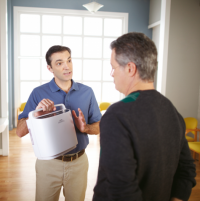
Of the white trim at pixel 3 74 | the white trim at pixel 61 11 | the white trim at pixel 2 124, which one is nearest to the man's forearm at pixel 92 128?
the white trim at pixel 2 124

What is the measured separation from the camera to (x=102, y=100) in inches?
238

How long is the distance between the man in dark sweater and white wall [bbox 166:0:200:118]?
244cm

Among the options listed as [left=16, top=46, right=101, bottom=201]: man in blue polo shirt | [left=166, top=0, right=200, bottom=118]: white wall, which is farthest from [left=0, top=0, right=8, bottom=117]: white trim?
[left=166, top=0, right=200, bottom=118]: white wall

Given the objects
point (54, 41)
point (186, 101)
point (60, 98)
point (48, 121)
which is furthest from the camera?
point (54, 41)

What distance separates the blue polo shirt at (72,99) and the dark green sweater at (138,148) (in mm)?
750

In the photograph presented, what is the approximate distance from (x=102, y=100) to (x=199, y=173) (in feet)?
11.6

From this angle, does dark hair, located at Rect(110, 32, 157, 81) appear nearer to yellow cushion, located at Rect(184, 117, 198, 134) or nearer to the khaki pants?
the khaki pants

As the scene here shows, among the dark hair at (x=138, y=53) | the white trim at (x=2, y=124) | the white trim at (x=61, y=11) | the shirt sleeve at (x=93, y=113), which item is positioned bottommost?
the white trim at (x=2, y=124)

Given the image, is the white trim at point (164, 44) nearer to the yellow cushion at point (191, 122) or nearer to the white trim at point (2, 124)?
the yellow cushion at point (191, 122)

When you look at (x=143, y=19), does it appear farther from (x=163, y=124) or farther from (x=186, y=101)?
(x=163, y=124)

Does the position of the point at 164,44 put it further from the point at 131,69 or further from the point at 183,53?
the point at 131,69

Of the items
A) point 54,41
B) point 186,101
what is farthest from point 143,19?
point 186,101

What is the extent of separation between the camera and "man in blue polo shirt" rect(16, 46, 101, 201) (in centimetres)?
144

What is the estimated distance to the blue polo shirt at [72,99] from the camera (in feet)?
4.89
